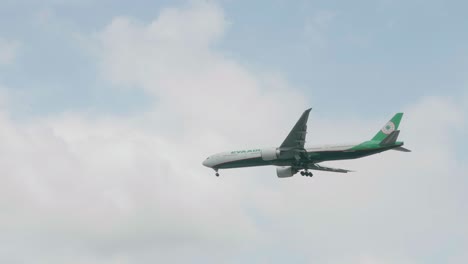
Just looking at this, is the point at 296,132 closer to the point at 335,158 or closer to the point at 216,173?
the point at 335,158

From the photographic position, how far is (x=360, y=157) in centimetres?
10200

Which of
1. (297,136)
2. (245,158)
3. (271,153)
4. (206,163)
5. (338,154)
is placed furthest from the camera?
(206,163)

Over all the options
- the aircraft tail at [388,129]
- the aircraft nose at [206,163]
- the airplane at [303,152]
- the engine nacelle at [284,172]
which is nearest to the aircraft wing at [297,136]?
the airplane at [303,152]

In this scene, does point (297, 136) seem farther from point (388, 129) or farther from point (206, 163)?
point (206, 163)

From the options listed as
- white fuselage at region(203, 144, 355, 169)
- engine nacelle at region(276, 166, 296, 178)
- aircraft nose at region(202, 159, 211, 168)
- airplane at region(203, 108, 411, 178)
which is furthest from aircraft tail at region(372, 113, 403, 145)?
aircraft nose at region(202, 159, 211, 168)

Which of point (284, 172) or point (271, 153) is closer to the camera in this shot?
point (271, 153)

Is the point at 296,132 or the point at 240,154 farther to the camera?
the point at 240,154

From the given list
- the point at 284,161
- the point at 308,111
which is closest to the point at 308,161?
the point at 284,161

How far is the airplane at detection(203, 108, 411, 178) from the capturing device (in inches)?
3930

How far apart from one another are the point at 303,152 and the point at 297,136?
2713 millimetres

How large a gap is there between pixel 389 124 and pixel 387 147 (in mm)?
4069

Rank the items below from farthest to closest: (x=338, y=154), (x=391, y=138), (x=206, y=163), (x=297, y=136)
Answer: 1. (x=206, y=163)
2. (x=338, y=154)
3. (x=297, y=136)
4. (x=391, y=138)

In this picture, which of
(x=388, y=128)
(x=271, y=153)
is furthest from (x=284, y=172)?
(x=388, y=128)

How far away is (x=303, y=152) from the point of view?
102812 millimetres
